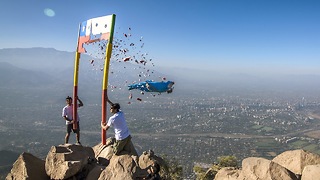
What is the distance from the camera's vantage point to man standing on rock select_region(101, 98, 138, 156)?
11.9 meters

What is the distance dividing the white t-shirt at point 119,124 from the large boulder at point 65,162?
5.72ft

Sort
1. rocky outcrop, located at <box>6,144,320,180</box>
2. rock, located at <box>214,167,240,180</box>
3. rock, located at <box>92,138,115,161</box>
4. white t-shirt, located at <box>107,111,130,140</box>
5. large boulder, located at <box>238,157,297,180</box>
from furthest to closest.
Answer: rock, located at <box>92,138,115,161</box> < white t-shirt, located at <box>107,111,130,140</box> < rock, located at <box>214,167,240,180</box> < rocky outcrop, located at <box>6,144,320,180</box> < large boulder, located at <box>238,157,297,180</box>

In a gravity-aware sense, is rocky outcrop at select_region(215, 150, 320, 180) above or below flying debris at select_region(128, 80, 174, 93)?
below

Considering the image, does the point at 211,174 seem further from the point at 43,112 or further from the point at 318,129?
the point at 43,112

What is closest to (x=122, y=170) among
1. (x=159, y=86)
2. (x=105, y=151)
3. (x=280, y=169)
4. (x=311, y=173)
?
(x=105, y=151)

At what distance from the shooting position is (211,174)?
22.1m

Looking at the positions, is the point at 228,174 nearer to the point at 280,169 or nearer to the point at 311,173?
the point at 280,169

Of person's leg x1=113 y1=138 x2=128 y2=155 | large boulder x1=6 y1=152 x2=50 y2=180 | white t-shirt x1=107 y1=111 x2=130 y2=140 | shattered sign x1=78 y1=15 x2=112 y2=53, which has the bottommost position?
large boulder x1=6 y1=152 x2=50 y2=180

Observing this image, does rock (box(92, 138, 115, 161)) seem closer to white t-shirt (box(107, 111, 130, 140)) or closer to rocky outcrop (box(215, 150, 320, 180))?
white t-shirt (box(107, 111, 130, 140))

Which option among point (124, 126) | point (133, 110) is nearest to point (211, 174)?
point (124, 126)

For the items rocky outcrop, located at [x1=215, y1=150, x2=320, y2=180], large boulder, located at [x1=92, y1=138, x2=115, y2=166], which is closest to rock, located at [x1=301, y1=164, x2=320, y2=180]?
rocky outcrop, located at [x1=215, y1=150, x2=320, y2=180]

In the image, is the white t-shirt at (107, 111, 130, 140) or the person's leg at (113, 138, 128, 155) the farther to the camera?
the person's leg at (113, 138, 128, 155)

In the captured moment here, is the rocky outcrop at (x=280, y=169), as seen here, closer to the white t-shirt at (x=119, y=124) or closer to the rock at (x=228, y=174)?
the rock at (x=228, y=174)

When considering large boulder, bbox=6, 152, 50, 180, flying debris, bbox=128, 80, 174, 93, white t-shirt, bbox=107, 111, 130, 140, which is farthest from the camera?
flying debris, bbox=128, 80, 174, 93
